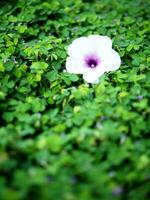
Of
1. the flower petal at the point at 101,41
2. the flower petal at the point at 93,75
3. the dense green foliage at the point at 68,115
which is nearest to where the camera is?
the dense green foliage at the point at 68,115

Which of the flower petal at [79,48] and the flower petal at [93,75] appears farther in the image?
the flower petal at [79,48]

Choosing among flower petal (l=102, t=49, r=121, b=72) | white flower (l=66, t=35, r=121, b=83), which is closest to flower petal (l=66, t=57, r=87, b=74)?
white flower (l=66, t=35, r=121, b=83)

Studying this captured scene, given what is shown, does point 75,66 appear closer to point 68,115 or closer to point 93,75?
point 93,75

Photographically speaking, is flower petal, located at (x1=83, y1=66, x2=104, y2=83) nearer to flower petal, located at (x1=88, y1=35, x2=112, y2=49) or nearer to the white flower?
the white flower

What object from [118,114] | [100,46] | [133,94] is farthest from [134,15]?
[118,114]

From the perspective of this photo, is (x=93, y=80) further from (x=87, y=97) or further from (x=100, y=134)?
(x=100, y=134)

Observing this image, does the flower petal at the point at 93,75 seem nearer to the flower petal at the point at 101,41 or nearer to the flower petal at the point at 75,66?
the flower petal at the point at 75,66

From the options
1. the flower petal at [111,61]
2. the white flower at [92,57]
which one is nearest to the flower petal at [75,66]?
the white flower at [92,57]

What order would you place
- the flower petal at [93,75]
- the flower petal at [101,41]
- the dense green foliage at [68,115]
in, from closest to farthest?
the dense green foliage at [68,115]
the flower petal at [93,75]
the flower petal at [101,41]
